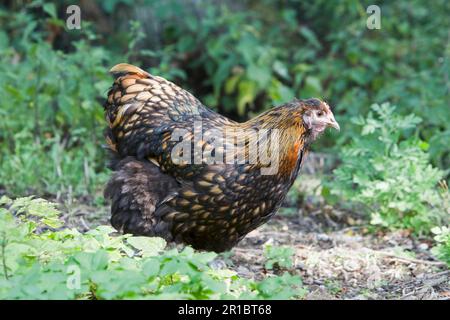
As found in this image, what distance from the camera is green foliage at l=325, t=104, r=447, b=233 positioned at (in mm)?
6180

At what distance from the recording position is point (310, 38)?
9.62 meters

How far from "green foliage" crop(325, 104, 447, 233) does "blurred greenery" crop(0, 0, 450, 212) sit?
2.93 feet

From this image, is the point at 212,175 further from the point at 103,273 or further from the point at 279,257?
the point at 103,273

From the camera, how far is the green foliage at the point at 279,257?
18.0 feet

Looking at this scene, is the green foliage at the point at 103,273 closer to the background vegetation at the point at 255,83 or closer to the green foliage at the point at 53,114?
the background vegetation at the point at 255,83

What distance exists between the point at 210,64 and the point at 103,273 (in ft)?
19.6

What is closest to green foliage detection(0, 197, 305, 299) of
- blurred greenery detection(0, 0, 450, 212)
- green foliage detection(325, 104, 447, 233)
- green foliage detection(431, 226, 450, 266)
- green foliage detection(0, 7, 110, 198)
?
green foliage detection(431, 226, 450, 266)

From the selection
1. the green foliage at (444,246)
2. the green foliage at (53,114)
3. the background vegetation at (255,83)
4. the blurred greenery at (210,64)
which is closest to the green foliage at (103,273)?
the background vegetation at (255,83)

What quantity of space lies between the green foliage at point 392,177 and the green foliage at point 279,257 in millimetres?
995

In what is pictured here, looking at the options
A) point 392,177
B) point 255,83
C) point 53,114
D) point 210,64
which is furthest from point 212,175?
point 210,64

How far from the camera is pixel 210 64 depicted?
9344 mm
